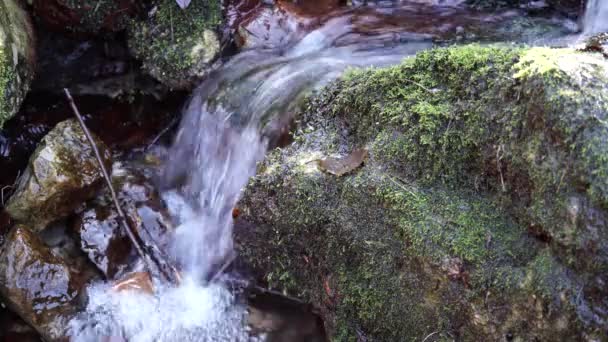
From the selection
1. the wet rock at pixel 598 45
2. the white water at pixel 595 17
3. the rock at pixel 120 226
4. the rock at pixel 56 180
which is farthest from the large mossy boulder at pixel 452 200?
the white water at pixel 595 17

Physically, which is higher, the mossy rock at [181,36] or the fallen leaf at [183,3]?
the fallen leaf at [183,3]

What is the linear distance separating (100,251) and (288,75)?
184cm

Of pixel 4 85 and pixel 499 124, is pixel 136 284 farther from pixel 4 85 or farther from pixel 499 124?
pixel 499 124

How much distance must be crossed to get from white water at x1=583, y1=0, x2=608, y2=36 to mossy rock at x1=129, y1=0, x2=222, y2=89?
9.56 feet

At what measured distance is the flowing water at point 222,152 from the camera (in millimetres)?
3443

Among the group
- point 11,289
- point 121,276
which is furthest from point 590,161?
point 11,289

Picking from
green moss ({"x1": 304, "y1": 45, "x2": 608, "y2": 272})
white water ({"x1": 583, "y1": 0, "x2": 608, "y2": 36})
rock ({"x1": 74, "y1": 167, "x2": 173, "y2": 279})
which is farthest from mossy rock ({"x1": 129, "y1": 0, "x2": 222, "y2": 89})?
white water ({"x1": 583, "y1": 0, "x2": 608, "y2": 36})

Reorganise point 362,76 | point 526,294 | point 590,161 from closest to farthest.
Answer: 1. point 590,161
2. point 526,294
3. point 362,76

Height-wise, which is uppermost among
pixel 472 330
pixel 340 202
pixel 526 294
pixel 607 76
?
pixel 607 76

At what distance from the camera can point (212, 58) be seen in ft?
14.4

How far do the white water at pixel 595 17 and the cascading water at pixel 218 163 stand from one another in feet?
4.05

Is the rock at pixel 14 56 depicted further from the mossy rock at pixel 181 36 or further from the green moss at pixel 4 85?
the mossy rock at pixel 181 36

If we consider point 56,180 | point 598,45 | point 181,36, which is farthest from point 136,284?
point 598,45

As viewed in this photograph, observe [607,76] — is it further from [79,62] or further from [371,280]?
[79,62]
